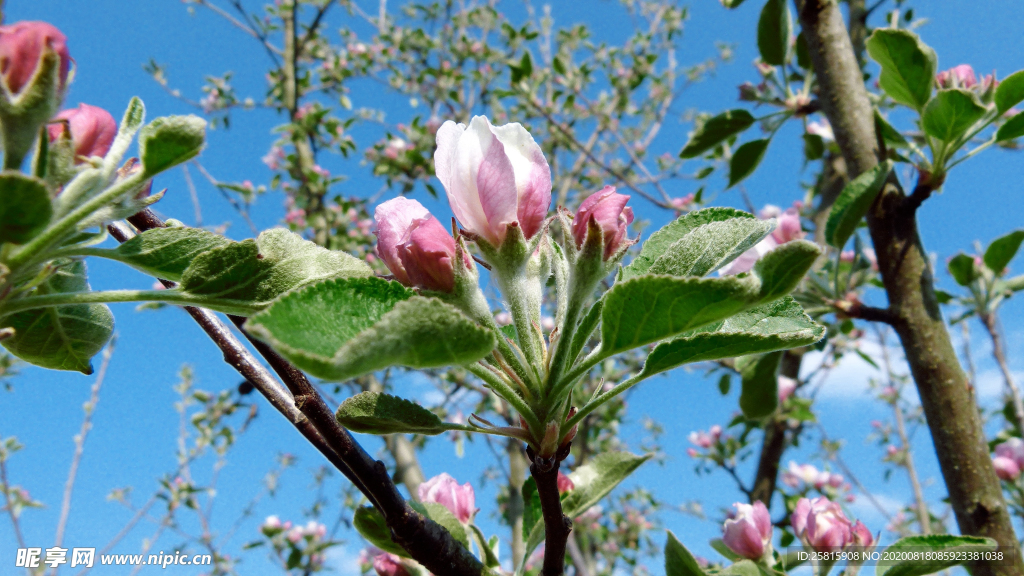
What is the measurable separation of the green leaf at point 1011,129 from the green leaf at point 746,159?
0.60 m

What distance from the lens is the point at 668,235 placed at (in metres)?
0.58

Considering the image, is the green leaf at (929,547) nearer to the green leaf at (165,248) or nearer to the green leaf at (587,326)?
the green leaf at (587,326)

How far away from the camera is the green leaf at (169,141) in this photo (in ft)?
1.55

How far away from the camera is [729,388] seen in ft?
8.49

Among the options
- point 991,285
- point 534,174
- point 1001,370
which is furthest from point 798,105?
point 534,174

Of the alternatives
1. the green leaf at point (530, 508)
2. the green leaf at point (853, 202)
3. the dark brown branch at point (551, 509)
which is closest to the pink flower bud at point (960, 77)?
the green leaf at point (853, 202)

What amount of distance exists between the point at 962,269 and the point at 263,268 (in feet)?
6.58

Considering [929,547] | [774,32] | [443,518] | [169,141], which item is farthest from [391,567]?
[774,32]

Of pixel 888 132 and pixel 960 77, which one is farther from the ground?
pixel 960 77

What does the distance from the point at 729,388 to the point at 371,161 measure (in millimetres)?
3015

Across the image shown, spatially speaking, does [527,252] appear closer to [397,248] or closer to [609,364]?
[397,248]

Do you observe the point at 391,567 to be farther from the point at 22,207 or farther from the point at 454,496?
the point at 22,207

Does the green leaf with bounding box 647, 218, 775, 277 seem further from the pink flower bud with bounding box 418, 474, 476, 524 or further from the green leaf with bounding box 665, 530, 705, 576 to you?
the pink flower bud with bounding box 418, 474, 476, 524

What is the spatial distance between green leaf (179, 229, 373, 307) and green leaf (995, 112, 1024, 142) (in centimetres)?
148
